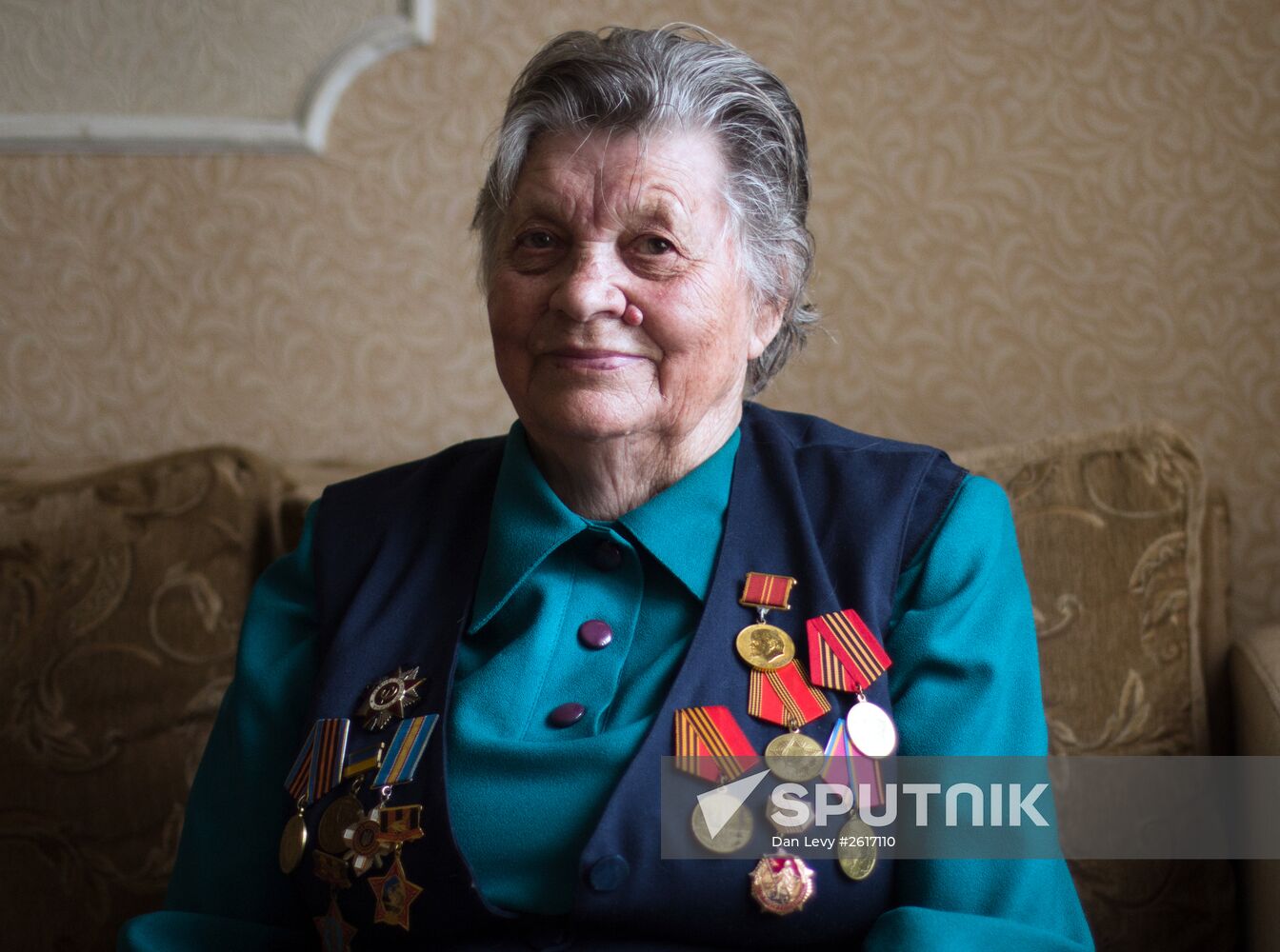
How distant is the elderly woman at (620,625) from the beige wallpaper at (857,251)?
22.7 inches

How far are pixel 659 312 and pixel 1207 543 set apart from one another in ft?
3.01

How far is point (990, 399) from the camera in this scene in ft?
6.38

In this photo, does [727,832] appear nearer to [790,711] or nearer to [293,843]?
[790,711]

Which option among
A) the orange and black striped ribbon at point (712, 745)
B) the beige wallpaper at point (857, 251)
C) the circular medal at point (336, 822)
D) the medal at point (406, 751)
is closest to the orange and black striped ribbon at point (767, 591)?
the orange and black striped ribbon at point (712, 745)

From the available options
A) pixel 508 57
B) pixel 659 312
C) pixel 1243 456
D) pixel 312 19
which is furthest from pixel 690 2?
pixel 1243 456

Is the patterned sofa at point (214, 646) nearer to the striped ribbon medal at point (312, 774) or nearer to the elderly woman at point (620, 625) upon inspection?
the elderly woman at point (620, 625)

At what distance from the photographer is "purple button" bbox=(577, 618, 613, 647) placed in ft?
4.06

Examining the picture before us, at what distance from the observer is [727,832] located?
3.74ft

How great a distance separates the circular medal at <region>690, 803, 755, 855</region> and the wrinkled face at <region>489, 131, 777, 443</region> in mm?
398

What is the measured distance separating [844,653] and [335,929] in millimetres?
585

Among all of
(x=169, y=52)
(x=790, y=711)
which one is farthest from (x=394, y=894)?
(x=169, y=52)

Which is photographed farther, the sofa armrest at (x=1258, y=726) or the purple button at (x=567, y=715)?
the sofa armrest at (x=1258, y=726)

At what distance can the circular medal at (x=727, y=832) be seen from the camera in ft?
3.73

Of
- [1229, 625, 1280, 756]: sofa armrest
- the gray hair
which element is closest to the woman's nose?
the gray hair
